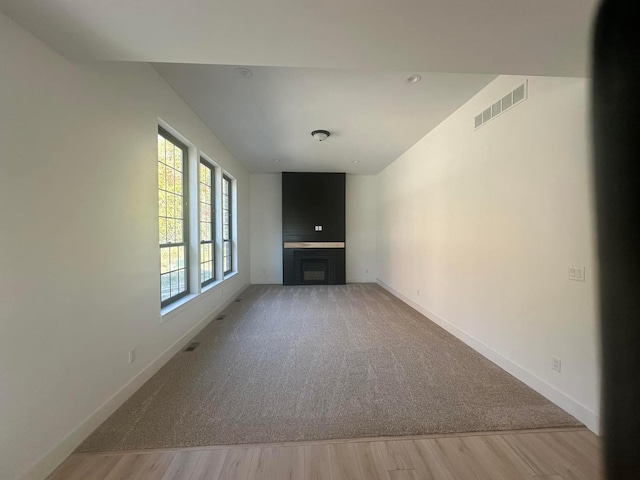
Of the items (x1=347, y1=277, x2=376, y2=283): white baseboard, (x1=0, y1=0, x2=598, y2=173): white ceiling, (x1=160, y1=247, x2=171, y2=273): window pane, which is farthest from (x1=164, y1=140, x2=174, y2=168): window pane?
(x1=347, y1=277, x2=376, y2=283): white baseboard

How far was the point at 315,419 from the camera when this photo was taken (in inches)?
68.9

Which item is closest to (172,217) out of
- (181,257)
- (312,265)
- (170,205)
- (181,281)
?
(170,205)

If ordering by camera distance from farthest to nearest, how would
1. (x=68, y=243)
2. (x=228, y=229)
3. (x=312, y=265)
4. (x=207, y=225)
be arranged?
1. (x=312, y=265)
2. (x=228, y=229)
3. (x=207, y=225)
4. (x=68, y=243)

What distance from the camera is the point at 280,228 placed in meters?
6.68

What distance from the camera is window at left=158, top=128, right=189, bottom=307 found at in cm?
272

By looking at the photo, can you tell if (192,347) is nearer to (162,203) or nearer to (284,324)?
(284,324)

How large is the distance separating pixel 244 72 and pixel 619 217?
2.67 metres


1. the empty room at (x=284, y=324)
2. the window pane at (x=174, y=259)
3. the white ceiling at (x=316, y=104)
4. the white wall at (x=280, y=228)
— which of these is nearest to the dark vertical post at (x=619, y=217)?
the empty room at (x=284, y=324)

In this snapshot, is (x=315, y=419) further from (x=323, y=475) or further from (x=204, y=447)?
(x=204, y=447)

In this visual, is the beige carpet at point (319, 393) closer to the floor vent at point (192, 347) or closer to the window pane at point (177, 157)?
the floor vent at point (192, 347)

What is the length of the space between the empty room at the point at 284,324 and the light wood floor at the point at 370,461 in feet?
0.04

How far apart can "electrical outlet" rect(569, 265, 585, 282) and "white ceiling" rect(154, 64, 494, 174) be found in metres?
1.81

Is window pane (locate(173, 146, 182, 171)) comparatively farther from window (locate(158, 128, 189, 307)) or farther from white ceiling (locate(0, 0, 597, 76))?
white ceiling (locate(0, 0, 597, 76))

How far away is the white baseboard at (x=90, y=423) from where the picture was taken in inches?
52.3
